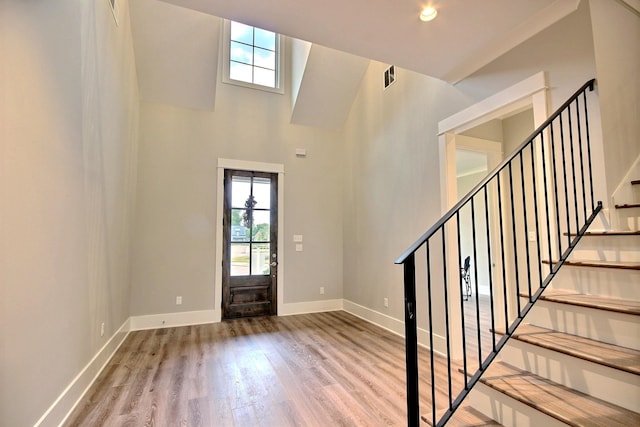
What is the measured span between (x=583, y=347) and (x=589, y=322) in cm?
22

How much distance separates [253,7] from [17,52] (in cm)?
141

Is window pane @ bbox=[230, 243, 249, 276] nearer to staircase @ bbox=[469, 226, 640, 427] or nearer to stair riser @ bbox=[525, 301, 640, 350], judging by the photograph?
staircase @ bbox=[469, 226, 640, 427]

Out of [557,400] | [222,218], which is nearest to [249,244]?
[222,218]

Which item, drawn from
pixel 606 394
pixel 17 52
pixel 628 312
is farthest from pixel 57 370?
pixel 628 312

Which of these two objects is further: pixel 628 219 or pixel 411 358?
pixel 628 219

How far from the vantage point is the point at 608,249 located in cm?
201

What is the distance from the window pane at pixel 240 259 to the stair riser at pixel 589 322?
3940 millimetres

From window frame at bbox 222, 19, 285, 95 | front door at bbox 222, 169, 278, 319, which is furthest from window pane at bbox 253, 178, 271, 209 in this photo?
window frame at bbox 222, 19, 285, 95

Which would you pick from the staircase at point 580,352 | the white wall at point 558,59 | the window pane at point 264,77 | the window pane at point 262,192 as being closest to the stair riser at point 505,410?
the staircase at point 580,352

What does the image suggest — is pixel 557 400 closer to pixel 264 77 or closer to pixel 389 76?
pixel 389 76

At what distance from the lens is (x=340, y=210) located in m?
5.76

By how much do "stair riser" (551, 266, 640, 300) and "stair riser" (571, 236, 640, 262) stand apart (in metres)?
0.13

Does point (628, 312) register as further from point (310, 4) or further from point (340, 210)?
point (340, 210)

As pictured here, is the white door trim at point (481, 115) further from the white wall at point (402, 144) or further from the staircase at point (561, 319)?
the staircase at point (561, 319)
